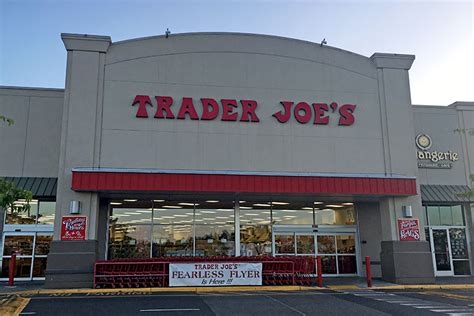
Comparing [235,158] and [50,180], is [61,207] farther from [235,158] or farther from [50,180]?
[235,158]

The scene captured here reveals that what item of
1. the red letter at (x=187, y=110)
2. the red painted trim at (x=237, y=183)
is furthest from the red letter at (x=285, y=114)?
the red letter at (x=187, y=110)

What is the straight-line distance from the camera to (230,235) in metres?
19.5

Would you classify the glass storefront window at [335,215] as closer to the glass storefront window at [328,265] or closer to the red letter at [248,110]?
the glass storefront window at [328,265]

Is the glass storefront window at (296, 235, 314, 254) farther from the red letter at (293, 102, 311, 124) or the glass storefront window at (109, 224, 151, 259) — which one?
the glass storefront window at (109, 224, 151, 259)

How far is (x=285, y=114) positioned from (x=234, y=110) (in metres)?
2.09

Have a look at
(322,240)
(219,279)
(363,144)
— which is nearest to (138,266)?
(219,279)

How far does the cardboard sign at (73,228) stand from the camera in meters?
16.1

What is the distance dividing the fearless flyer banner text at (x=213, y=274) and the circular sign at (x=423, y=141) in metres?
10.5

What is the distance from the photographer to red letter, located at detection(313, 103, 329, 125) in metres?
18.6

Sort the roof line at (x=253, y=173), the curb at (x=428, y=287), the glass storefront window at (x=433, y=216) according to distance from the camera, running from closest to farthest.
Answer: the curb at (x=428, y=287), the roof line at (x=253, y=173), the glass storefront window at (x=433, y=216)

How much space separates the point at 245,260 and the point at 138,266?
380 cm

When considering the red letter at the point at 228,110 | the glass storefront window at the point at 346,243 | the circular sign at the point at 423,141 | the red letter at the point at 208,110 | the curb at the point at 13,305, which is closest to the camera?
the curb at the point at 13,305

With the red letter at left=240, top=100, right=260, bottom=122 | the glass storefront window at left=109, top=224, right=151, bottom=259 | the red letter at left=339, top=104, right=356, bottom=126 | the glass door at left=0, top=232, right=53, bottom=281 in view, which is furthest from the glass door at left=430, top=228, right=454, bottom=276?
the glass door at left=0, top=232, right=53, bottom=281

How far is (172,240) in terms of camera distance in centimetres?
1922
